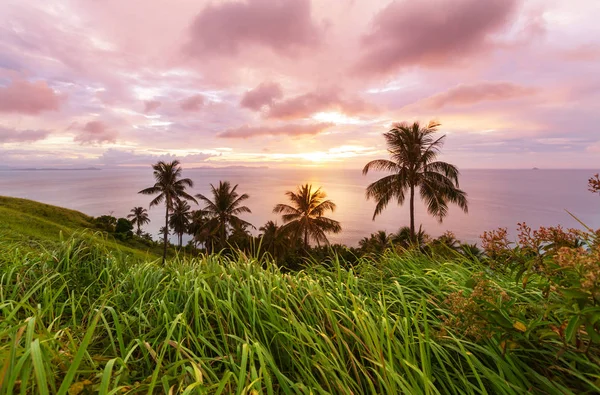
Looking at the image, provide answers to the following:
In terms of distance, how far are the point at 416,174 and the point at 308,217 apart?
1010 cm

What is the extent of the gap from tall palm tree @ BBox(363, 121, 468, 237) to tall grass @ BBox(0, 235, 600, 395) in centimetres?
1539

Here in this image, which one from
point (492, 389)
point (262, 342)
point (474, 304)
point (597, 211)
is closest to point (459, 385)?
point (492, 389)

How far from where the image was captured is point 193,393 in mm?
1646

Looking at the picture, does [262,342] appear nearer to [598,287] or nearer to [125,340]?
[125,340]

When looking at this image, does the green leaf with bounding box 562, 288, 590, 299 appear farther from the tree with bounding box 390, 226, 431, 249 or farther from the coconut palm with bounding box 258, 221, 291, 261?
the coconut palm with bounding box 258, 221, 291, 261

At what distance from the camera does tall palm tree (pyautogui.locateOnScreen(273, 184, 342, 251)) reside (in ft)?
80.2

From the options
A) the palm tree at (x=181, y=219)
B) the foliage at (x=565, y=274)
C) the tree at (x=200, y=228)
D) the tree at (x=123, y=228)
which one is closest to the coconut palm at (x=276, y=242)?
the tree at (x=200, y=228)

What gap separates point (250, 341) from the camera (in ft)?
7.50

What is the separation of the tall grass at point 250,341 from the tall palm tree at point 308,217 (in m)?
20.4

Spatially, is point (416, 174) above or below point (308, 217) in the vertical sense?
above

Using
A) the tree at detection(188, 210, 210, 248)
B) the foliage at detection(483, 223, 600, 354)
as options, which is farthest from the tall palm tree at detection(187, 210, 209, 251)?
the foliage at detection(483, 223, 600, 354)

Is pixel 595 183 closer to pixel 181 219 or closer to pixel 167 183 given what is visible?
pixel 167 183

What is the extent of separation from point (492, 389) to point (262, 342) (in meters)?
1.79

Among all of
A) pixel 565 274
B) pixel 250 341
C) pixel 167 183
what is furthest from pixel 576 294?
pixel 167 183
